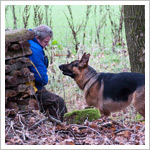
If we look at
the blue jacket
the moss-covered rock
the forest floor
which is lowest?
the forest floor

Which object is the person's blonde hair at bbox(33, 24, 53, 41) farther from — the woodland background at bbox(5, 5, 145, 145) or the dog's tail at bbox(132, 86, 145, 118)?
the dog's tail at bbox(132, 86, 145, 118)

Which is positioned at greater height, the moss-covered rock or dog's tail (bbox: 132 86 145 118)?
dog's tail (bbox: 132 86 145 118)

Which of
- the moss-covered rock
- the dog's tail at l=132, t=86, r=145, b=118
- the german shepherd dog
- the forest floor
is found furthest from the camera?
the german shepherd dog

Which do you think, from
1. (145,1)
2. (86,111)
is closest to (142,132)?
(86,111)

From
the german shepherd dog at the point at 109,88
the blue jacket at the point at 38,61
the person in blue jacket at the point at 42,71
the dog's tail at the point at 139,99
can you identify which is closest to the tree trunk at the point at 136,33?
the german shepherd dog at the point at 109,88

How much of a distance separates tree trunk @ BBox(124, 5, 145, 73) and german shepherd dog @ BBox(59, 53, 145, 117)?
0.89m

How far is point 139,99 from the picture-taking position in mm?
6113

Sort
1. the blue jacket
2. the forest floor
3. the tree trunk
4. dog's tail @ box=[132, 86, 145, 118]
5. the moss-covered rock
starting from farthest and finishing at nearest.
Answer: the tree trunk, dog's tail @ box=[132, 86, 145, 118], the blue jacket, the moss-covered rock, the forest floor

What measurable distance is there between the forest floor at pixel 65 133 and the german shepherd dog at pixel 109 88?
3.19 feet

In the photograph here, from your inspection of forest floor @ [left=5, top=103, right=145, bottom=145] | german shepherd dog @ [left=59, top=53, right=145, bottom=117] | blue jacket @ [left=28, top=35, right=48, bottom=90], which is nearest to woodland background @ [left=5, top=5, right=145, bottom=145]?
forest floor @ [left=5, top=103, right=145, bottom=145]

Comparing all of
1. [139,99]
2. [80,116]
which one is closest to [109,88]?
A: [139,99]

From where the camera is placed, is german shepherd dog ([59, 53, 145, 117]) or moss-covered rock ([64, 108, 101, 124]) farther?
german shepherd dog ([59, 53, 145, 117])

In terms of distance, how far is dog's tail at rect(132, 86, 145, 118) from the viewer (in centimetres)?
607

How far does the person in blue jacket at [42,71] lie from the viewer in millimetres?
5863
